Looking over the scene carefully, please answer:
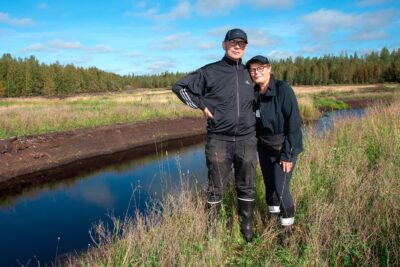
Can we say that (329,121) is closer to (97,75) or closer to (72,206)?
(72,206)

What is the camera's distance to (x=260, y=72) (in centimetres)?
358

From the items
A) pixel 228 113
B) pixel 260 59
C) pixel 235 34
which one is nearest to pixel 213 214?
pixel 228 113

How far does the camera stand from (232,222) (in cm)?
430

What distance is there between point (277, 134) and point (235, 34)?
3.69 ft

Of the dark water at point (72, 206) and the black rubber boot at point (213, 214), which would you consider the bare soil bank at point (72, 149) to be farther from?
the black rubber boot at point (213, 214)

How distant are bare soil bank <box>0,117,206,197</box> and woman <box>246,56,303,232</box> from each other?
770 centimetres

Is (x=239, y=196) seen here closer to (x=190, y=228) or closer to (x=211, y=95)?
(x=190, y=228)

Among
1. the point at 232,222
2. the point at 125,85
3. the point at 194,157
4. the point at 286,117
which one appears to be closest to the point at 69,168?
the point at 194,157

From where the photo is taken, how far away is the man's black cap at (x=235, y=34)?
141 inches

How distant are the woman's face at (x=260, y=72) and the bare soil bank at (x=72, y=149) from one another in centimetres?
785

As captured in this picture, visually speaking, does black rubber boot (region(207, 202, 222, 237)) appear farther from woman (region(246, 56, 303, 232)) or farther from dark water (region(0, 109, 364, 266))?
dark water (region(0, 109, 364, 266))

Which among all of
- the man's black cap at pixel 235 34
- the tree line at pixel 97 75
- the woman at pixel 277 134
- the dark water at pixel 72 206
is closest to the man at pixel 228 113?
the man's black cap at pixel 235 34

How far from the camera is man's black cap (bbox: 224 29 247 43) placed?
359 cm

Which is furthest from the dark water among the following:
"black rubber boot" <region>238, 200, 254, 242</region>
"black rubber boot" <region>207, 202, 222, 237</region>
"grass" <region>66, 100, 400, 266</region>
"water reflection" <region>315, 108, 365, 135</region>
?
"black rubber boot" <region>238, 200, 254, 242</region>
